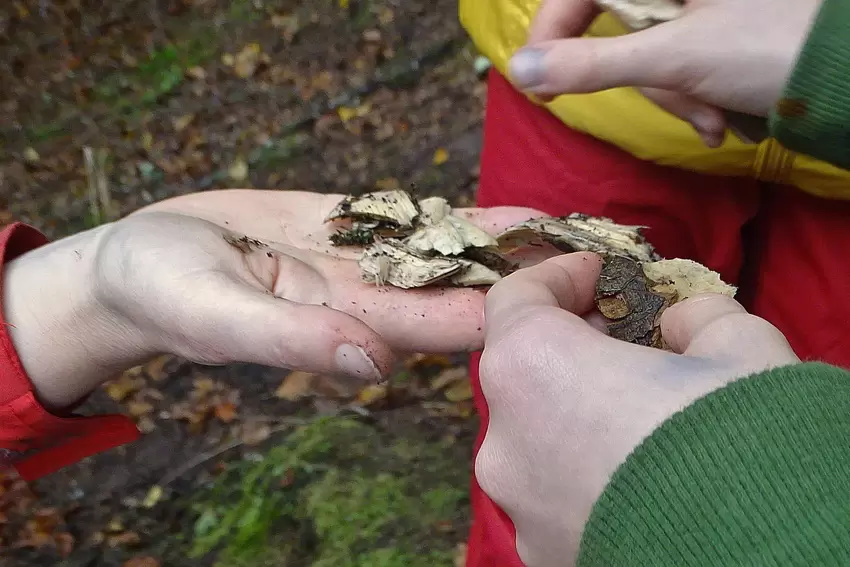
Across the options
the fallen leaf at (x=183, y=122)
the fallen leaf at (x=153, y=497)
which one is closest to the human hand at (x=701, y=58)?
the fallen leaf at (x=153, y=497)

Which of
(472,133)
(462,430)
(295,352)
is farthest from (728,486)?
(472,133)

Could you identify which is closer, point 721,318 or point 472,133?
point 721,318

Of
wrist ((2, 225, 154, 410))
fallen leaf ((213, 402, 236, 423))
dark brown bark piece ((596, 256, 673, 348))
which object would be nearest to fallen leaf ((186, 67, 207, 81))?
fallen leaf ((213, 402, 236, 423))

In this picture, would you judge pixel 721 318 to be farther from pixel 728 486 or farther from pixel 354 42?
pixel 354 42

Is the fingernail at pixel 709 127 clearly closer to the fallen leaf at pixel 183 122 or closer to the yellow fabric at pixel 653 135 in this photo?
the yellow fabric at pixel 653 135

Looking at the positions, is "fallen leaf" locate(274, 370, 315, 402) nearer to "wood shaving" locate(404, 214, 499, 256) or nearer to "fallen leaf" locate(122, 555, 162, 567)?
"fallen leaf" locate(122, 555, 162, 567)
